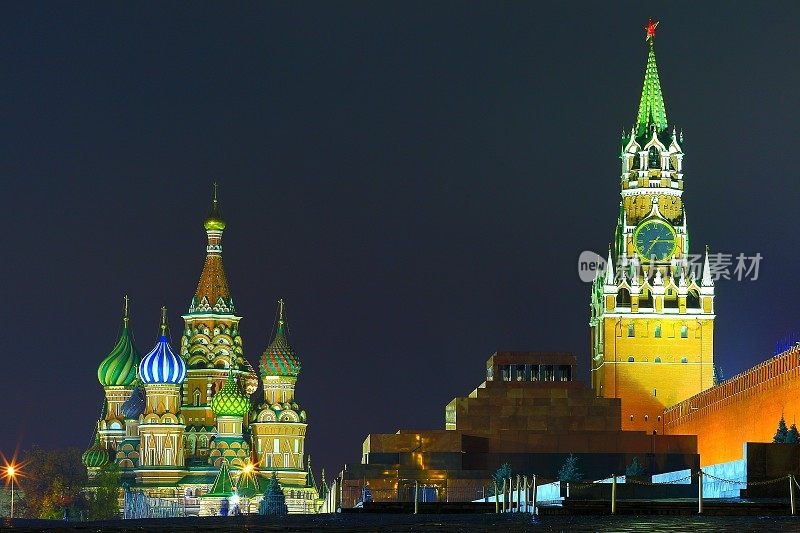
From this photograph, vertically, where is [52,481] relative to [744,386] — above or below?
below

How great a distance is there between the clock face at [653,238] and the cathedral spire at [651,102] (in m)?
7.41

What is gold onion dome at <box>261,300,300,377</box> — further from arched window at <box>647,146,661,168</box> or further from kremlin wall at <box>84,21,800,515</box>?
arched window at <box>647,146,661,168</box>

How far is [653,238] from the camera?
445 ft

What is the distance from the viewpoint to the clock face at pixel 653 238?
13512cm

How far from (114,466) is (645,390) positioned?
35093 millimetres

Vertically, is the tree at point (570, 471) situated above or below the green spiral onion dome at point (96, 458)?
below

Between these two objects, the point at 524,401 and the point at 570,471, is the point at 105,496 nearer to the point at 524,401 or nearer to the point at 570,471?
the point at 524,401

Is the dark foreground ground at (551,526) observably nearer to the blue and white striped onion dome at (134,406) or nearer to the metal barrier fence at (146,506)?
the metal barrier fence at (146,506)

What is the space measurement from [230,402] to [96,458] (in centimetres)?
894

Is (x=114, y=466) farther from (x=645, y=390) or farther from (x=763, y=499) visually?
(x=763, y=499)

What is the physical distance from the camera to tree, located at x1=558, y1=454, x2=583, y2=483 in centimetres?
8447

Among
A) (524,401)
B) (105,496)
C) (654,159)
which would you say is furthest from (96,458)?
(654,159)

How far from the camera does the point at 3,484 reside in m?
136

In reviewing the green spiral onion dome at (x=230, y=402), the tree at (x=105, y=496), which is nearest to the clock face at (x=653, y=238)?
the green spiral onion dome at (x=230, y=402)
